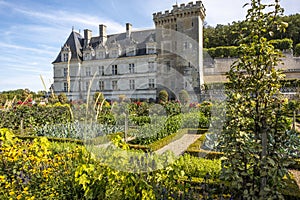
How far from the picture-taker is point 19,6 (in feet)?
12.7

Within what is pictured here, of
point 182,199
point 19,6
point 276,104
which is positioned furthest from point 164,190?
point 19,6

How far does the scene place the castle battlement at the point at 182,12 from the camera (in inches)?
813

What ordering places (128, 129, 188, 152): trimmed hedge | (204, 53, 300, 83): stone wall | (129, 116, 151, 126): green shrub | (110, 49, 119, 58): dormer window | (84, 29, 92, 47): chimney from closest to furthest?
(128, 129, 188, 152): trimmed hedge, (129, 116, 151, 126): green shrub, (110, 49, 119, 58): dormer window, (84, 29, 92, 47): chimney, (204, 53, 300, 83): stone wall

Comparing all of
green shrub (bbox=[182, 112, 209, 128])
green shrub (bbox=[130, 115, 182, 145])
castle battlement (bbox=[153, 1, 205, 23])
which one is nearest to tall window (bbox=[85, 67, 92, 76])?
castle battlement (bbox=[153, 1, 205, 23])

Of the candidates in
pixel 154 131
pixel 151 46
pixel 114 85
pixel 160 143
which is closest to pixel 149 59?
pixel 151 46

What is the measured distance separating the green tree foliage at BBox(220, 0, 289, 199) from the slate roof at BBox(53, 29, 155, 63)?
65.4 feet

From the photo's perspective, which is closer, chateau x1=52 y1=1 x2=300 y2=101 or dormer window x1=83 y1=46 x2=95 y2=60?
chateau x1=52 y1=1 x2=300 y2=101

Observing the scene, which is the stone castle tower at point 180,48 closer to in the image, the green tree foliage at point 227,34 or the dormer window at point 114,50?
the dormer window at point 114,50

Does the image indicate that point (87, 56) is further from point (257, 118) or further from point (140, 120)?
point (257, 118)

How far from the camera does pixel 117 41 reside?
23750 millimetres

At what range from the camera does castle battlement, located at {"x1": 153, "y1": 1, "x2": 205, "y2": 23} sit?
20.7 metres

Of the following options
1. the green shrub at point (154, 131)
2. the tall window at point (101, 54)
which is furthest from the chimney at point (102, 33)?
the green shrub at point (154, 131)

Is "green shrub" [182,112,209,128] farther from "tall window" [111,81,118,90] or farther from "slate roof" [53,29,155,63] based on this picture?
"tall window" [111,81,118,90]

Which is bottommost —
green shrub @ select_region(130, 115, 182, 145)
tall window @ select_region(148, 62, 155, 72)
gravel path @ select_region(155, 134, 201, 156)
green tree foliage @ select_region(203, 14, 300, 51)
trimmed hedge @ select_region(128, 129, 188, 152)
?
gravel path @ select_region(155, 134, 201, 156)
